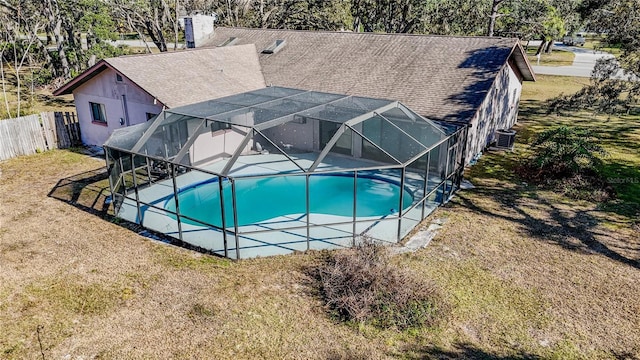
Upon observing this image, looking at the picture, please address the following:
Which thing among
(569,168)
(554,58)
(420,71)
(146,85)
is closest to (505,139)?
(569,168)

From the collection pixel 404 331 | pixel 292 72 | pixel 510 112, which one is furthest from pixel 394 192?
pixel 510 112

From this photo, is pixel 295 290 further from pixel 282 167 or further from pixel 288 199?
pixel 288 199

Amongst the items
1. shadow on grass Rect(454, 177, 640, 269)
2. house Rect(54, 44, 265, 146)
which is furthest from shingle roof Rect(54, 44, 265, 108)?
shadow on grass Rect(454, 177, 640, 269)

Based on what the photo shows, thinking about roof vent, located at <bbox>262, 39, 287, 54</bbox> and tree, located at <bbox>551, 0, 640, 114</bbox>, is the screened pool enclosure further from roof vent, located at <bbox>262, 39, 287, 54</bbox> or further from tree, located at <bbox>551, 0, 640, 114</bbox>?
roof vent, located at <bbox>262, 39, 287, 54</bbox>

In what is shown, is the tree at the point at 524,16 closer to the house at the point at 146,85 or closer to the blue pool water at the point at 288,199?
the house at the point at 146,85

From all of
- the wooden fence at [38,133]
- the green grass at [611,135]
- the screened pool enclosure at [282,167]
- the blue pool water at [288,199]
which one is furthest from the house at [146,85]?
the green grass at [611,135]

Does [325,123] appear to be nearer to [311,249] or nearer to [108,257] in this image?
[311,249]
